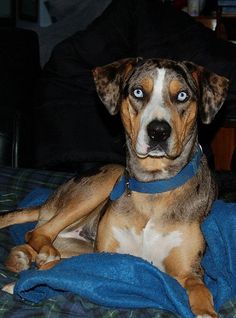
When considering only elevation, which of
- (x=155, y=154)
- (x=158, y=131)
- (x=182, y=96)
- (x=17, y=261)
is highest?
(x=182, y=96)

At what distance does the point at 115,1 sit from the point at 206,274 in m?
2.45

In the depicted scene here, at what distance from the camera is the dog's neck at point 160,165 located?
274cm

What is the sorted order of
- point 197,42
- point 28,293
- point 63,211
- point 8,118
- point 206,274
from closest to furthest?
point 28,293, point 206,274, point 63,211, point 8,118, point 197,42

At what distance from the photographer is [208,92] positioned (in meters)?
2.72

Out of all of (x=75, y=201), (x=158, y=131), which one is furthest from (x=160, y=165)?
(x=75, y=201)

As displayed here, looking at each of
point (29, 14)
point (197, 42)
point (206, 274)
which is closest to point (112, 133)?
point (197, 42)

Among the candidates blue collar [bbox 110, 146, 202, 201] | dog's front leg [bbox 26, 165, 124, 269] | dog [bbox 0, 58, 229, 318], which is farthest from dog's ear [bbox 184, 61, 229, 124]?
dog's front leg [bbox 26, 165, 124, 269]

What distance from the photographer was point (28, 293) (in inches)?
93.9

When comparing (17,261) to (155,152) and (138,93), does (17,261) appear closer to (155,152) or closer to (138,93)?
(155,152)

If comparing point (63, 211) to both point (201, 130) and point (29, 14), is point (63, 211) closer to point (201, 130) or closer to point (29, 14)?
point (201, 130)

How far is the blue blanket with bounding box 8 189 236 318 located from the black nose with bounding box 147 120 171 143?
503 millimetres

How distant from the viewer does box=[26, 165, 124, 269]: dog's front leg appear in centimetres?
303

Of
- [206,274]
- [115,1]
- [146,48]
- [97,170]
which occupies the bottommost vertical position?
[206,274]

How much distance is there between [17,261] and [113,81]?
0.94m
